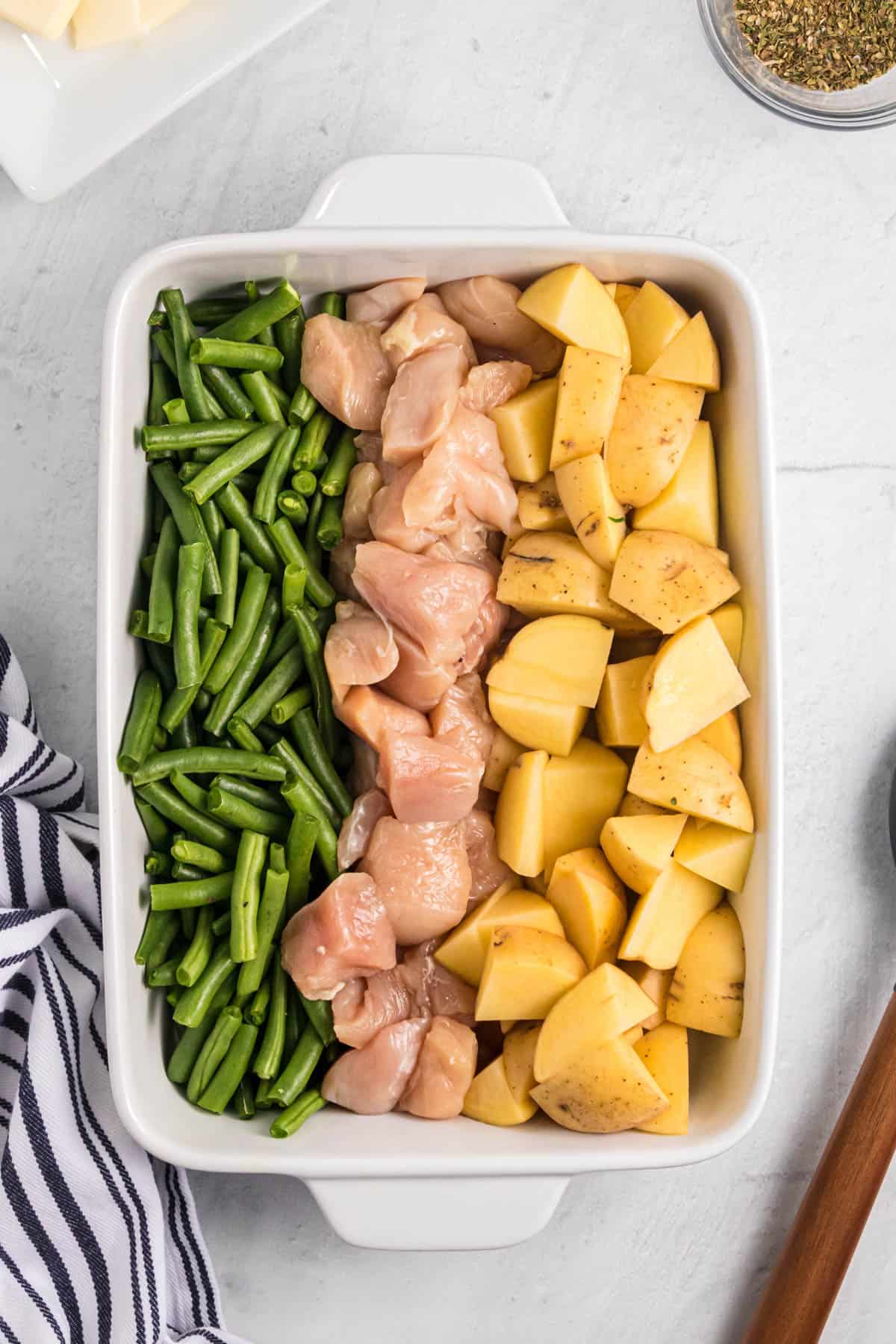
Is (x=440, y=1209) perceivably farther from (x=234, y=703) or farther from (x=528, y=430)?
(x=528, y=430)

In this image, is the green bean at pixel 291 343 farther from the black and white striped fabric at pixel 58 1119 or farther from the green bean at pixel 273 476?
the black and white striped fabric at pixel 58 1119

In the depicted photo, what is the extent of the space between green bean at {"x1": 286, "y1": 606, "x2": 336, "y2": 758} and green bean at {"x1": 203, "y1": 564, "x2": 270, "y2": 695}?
0.19ft

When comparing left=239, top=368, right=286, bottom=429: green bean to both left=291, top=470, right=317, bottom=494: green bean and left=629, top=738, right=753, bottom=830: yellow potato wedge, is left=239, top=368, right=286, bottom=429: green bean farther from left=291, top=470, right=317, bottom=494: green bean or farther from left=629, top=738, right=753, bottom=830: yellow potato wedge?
left=629, top=738, right=753, bottom=830: yellow potato wedge

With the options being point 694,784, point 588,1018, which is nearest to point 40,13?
point 694,784

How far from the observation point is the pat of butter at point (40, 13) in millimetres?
1952

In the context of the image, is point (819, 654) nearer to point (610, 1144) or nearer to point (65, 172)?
point (610, 1144)

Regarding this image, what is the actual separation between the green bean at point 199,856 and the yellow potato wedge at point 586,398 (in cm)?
87

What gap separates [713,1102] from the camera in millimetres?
1884

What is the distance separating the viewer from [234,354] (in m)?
1.86

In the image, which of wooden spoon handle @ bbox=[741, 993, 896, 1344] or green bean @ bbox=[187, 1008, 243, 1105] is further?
wooden spoon handle @ bbox=[741, 993, 896, 1344]

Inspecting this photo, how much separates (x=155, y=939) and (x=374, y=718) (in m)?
0.50

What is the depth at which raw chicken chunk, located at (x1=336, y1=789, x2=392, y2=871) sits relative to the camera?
6.23 ft

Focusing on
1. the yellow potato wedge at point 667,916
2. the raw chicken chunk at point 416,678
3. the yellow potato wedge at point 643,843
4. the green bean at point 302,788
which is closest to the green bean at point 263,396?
the raw chicken chunk at point 416,678

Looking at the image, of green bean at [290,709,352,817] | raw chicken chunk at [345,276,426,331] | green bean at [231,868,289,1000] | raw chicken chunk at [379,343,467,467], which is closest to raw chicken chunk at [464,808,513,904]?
green bean at [290,709,352,817]
